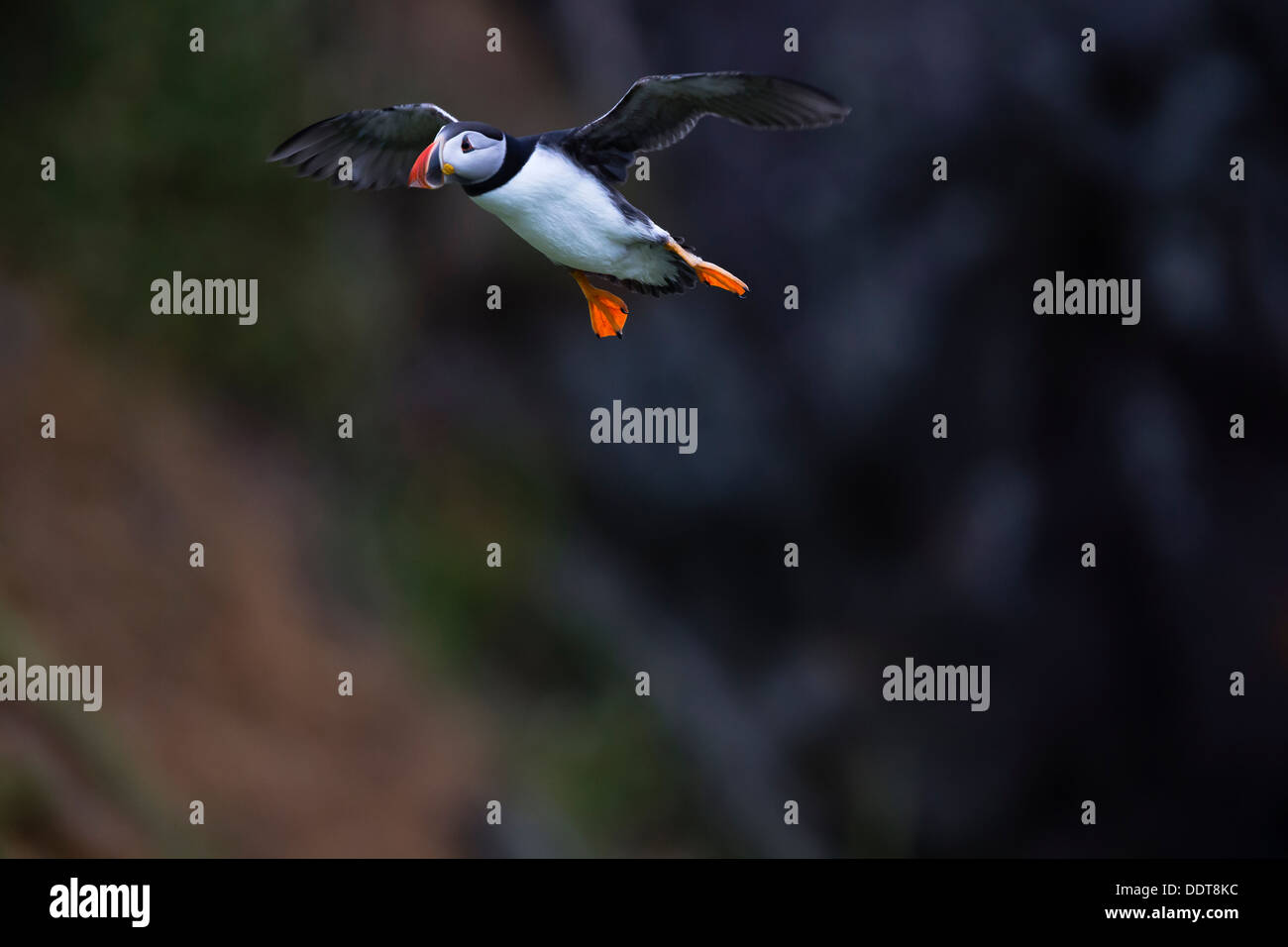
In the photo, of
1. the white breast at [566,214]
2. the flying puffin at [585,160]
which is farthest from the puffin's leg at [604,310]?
the white breast at [566,214]

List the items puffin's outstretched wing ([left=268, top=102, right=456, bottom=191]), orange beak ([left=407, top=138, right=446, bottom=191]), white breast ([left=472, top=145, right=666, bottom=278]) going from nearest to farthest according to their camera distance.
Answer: orange beak ([left=407, top=138, right=446, bottom=191]) → white breast ([left=472, top=145, right=666, bottom=278]) → puffin's outstretched wing ([left=268, top=102, right=456, bottom=191])

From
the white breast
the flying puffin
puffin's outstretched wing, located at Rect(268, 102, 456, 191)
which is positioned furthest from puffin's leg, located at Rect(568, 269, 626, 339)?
puffin's outstretched wing, located at Rect(268, 102, 456, 191)

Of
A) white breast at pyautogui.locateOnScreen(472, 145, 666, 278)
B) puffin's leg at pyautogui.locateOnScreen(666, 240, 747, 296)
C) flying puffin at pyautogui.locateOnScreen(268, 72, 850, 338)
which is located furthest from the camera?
puffin's leg at pyautogui.locateOnScreen(666, 240, 747, 296)

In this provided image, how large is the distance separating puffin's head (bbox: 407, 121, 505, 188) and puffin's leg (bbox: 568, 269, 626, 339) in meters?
0.88

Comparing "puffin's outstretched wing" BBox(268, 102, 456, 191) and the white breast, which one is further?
"puffin's outstretched wing" BBox(268, 102, 456, 191)

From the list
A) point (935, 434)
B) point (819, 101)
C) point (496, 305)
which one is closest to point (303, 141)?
point (819, 101)

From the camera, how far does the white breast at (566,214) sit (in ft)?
12.9

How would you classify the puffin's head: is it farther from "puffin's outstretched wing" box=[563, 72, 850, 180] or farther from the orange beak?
"puffin's outstretched wing" box=[563, 72, 850, 180]

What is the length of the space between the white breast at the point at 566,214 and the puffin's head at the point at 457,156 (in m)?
0.14

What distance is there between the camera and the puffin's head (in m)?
3.65

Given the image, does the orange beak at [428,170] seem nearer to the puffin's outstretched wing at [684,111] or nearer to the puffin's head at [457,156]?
the puffin's head at [457,156]

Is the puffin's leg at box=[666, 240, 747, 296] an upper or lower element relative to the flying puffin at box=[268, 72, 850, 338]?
lower

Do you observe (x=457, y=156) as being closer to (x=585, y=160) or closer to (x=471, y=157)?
(x=471, y=157)
